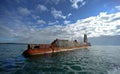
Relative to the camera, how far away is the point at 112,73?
66.1 feet

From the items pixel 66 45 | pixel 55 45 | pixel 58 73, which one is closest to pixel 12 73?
pixel 58 73

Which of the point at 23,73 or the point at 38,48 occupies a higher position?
the point at 38,48

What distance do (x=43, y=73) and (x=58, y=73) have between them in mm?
2463

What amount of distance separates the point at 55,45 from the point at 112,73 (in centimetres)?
3860

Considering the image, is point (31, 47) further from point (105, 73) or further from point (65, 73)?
point (105, 73)

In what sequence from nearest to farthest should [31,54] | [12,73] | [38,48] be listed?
[12,73] < [31,54] < [38,48]

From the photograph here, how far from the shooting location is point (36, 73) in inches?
738

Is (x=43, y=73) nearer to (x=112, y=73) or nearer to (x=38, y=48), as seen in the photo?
(x=112, y=73)

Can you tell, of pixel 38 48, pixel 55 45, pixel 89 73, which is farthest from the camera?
pixel 55 45

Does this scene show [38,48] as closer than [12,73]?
No

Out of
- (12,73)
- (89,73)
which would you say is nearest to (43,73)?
(12,73)

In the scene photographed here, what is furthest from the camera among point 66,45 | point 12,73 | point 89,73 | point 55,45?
point 66,45

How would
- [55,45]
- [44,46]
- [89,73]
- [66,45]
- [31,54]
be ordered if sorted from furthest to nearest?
[66,45], [55,45], [44,46], [31,54], [89,73]

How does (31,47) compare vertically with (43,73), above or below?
above
